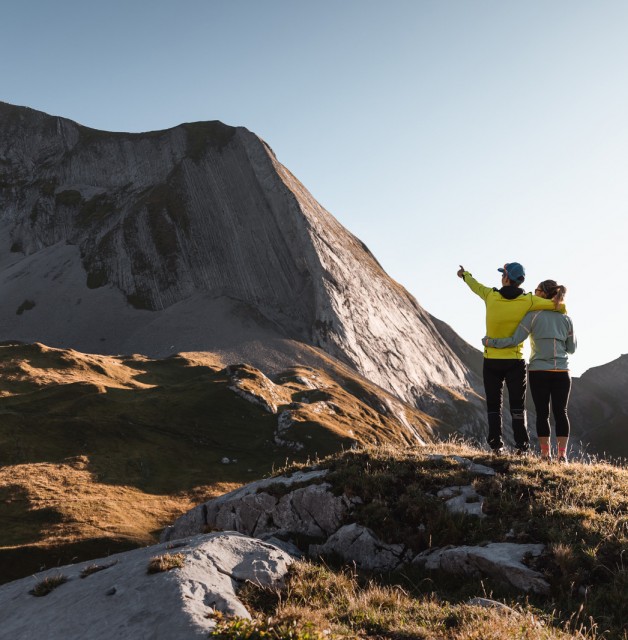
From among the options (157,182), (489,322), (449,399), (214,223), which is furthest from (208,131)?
(489,322)

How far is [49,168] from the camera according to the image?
15462 cm

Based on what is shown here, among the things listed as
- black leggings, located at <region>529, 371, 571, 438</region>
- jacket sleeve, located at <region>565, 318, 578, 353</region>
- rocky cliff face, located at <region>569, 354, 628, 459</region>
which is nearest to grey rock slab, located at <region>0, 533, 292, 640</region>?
black leggings, located at <region>529, 371, 571, 438</region>

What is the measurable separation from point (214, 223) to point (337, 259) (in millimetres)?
31859

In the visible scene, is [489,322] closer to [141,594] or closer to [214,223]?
[141,594]

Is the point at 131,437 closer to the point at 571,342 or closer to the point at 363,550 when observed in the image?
the point at 363,550

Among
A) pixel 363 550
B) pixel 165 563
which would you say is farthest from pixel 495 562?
pixel 165 563

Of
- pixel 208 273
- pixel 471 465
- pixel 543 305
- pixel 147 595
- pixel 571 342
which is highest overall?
pixel 208 273

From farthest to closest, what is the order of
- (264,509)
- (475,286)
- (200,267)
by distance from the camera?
(200,267)
(475,286)
(264,509)

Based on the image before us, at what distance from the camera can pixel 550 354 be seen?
42.2ft

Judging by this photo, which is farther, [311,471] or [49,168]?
[49,168]

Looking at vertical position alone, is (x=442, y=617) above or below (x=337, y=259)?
below

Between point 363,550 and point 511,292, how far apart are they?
7428 mm

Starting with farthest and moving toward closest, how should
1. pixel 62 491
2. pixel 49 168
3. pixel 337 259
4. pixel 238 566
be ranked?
pixel 49 168, pixel 337 259, pixel 62 491, pixel 238 566

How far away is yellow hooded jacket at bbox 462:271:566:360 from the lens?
43.0 feet
